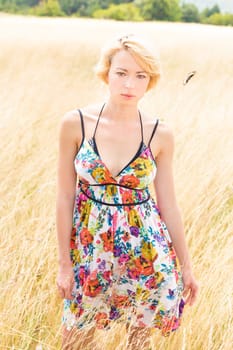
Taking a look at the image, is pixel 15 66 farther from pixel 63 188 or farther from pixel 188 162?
pixel 63 188

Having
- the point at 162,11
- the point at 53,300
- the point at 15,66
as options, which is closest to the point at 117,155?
the point at 53,300

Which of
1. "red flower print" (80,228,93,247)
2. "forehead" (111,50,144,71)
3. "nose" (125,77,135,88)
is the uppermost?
"forehead" (111,50,144,71)

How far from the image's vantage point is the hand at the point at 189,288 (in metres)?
2.18

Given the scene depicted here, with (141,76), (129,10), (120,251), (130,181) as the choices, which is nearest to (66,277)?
(120,251)

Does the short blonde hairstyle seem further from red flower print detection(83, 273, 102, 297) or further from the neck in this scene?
red flower print detection(83, 273, 102, 297)

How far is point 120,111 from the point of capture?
6.67 ft

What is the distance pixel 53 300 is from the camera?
2.47 m

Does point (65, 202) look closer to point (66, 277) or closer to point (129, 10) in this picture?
point (66, 277)

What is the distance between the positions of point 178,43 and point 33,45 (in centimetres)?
387

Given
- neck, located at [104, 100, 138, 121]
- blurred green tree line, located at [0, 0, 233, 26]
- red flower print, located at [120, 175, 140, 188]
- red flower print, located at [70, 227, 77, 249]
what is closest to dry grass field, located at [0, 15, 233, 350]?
red flower print, located at [70, 227, 77, 249]

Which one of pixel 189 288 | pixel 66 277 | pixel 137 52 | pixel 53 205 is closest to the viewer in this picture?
pixel 137 52

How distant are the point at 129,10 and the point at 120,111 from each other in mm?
70021

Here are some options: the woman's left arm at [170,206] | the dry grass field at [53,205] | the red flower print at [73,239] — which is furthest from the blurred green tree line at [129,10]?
the red flower print at [73,239]

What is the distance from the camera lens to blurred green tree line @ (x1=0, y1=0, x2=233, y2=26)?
214 ft
